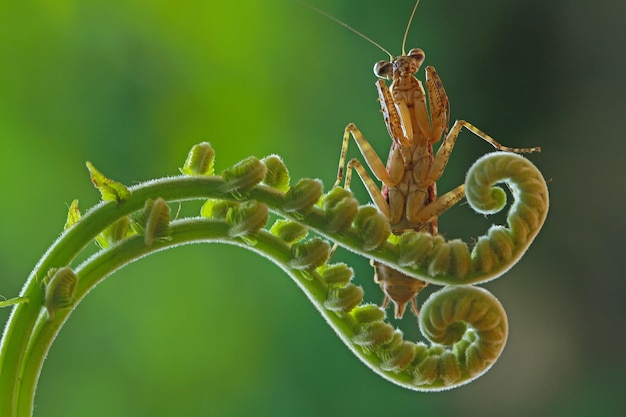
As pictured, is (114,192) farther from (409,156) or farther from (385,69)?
(385,69)

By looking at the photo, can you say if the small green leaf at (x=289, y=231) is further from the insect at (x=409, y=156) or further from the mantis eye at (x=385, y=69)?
the mantis eye at (x=385, y=69)

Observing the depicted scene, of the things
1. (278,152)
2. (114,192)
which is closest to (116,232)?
(114,192)

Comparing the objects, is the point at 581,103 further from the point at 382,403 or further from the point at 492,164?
the point at 492,164

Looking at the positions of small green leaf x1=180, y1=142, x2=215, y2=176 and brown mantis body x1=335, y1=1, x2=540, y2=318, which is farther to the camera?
brown mantis body x1=335, y1=1, x2=540, y2=318

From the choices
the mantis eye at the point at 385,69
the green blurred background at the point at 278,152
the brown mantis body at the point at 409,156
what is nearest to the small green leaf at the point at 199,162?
the brown mantis body at the point at 409,156

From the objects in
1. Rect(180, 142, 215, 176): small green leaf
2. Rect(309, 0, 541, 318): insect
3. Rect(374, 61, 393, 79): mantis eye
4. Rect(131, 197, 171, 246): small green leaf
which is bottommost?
Rect(131, 197, 171, 246): small green leaf

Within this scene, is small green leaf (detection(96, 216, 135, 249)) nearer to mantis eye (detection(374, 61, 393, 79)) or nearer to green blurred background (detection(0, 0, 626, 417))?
mantis eye (detection(374, 61, 393, 79))

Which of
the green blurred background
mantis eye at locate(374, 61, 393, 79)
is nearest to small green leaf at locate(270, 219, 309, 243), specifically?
mantis eye at locate(374, 61, 393, 79)
